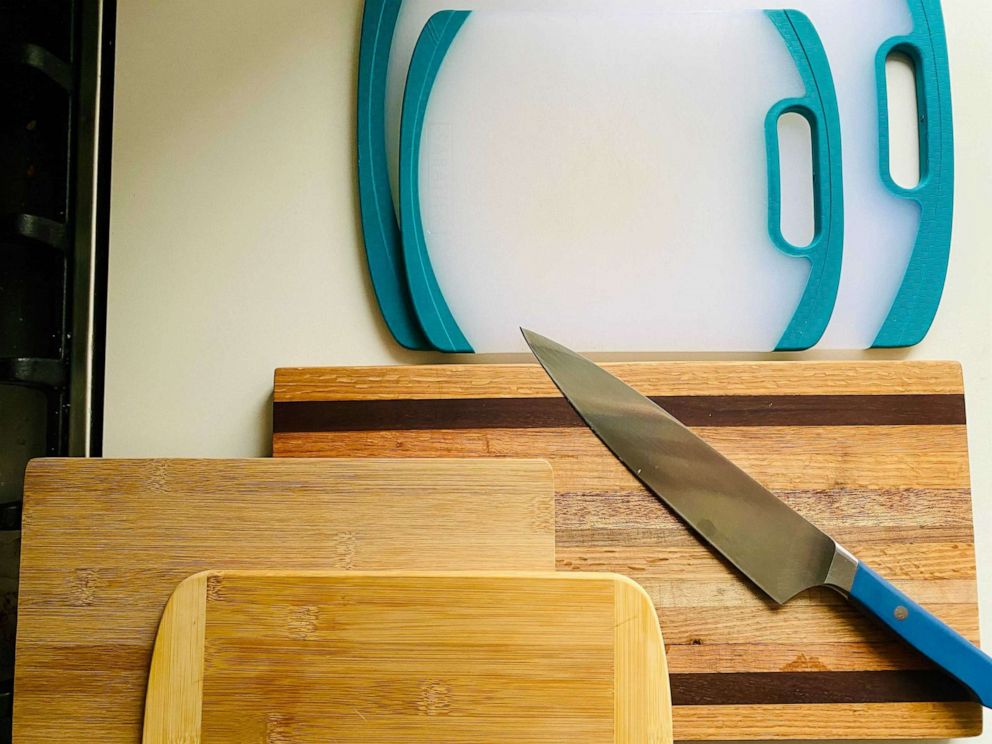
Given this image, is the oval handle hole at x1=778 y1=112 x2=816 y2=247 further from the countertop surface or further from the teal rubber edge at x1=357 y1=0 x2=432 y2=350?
the teal rubber edge at x1=357 y1=0 x2=432 y2=350

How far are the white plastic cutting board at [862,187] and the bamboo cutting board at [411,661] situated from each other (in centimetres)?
26

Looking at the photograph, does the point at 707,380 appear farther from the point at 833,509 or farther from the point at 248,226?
the point at 248,226

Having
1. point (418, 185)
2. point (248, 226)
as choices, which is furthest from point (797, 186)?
point (248, 226)

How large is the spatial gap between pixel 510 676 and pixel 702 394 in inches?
11.4

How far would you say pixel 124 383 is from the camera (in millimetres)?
743

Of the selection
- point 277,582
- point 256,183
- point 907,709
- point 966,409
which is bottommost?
point 907,709

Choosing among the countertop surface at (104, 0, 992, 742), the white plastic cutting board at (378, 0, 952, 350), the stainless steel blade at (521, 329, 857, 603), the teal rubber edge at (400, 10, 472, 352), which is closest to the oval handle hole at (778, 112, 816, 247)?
the white plastic cutting board at (378, 0, 952, 350)

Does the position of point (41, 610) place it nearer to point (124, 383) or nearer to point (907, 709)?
point (124, 383)

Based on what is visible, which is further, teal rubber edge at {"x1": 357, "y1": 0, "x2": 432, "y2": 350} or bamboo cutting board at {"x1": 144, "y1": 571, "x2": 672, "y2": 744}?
teal rubber edge at {"x1": 357, "y1": 0, "x2": 432, "y2": 350}

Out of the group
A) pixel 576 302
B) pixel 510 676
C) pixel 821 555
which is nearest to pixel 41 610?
pixel 510 676

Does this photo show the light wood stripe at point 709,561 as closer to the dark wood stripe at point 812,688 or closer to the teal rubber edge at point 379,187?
the dark wood stripe at point 812,688

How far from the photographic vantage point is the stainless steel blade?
2.10 ft

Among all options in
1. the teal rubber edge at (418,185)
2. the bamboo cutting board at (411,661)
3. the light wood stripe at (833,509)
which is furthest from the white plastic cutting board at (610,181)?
the bamboo cutting board at (411,661)

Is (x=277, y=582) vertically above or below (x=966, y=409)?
below
